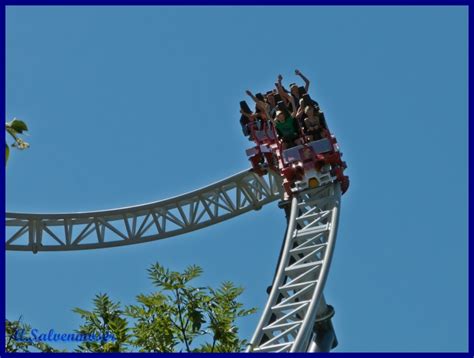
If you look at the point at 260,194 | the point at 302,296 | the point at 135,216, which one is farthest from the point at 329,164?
the point at 135,216

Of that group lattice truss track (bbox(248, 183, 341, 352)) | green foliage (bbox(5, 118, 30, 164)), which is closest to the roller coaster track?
lattice truss track (bbox(248, 183, 341, 352))

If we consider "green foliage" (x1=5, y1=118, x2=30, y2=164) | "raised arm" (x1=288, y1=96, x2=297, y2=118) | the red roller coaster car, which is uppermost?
"raised arm" (x1=288, y1=96, x2=297, y2=118)

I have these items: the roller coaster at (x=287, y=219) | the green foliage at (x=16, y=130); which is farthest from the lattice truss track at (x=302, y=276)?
the green foliage at (x=16, y=130)

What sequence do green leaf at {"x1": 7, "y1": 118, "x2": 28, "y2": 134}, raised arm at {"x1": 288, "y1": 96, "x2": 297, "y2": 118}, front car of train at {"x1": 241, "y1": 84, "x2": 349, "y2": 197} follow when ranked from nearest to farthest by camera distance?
green leaf at {"x1": 7, "y1": 118, "x2": 28, "y2": 134}, front car of train at {"x1": 241, "y1": 84, "x2": 349, "y2": 197}, raised arm at {"x1": 288, "y1": 96, "x2": 297, "y2": 118}

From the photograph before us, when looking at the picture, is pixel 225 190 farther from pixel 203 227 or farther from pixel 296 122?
pixel 296 122

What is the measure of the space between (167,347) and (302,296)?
98.1 inches

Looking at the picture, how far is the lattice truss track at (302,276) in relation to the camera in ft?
42.0

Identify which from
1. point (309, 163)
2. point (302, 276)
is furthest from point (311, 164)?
point (302, 276)

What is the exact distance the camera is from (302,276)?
14.0 metres

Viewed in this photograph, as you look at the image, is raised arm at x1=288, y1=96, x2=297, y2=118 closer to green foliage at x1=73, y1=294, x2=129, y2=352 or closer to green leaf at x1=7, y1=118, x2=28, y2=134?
green foliage at x1=73, y1=294, x2=129, y2=352

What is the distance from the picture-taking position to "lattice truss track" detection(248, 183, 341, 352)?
12.8 meters

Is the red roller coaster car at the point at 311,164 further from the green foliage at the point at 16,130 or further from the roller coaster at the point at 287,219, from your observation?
the green foliage at the point at 16,130

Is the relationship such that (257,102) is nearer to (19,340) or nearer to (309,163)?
(309,163)

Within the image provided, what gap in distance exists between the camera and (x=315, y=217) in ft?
50.7
